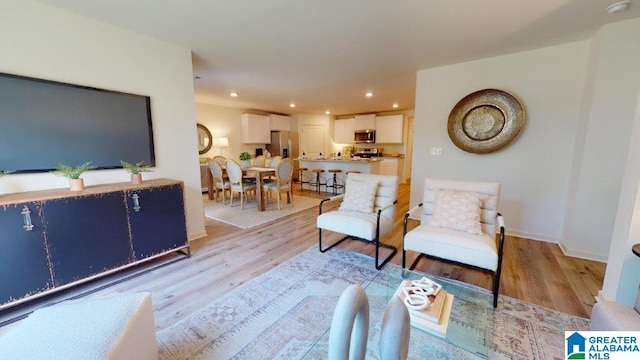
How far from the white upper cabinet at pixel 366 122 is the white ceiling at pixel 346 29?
4046 millimetres

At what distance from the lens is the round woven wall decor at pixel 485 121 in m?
3.10

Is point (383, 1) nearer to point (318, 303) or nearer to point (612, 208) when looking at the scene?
point (318, 303)

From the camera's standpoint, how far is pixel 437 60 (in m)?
3.31

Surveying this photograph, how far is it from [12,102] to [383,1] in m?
3.09

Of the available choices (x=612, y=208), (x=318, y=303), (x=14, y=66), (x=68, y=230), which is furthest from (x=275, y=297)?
(x=612, y=208)

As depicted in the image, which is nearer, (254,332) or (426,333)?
(426,333)

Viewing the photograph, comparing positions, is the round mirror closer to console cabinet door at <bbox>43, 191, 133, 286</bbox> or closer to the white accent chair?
console cabinet door at <bbox>43, 191, 133, 286</bbox>

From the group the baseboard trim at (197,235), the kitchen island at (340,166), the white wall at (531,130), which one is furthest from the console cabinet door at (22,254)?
the kitchen island at (340,166)

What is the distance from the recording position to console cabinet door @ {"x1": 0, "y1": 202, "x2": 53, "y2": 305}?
166cm

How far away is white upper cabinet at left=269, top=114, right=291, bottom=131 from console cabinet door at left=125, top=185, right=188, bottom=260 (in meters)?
5.71

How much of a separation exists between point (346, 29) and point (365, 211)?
195cm

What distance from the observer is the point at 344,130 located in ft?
28.6

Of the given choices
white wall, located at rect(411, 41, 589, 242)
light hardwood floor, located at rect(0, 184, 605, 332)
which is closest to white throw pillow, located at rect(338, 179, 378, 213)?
light hardwood floor, located at rect(0, 184, 605, 332)

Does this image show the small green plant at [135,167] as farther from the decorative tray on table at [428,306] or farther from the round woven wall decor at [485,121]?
the round woven wall decor at [485,121]
